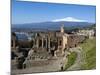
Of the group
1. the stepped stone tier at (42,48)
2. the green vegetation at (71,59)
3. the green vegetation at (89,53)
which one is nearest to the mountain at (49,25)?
the stepped stone tier at (42,48)

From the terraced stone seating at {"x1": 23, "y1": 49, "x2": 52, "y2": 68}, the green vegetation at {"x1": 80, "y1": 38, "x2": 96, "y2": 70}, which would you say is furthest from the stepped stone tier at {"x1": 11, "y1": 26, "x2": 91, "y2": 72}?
the green vegetation at {"x1": 80, "y1": 38, "x2": 96, "y2": 70}

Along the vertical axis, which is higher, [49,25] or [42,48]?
[49,25]

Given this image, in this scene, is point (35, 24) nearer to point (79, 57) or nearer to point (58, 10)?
point (58, 10)

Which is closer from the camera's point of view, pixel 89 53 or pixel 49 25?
pixel 49 25

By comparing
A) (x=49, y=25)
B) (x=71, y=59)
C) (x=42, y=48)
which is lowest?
(x=71, y=59)

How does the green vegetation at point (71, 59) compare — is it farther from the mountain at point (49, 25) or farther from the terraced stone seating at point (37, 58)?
the mountain at point (49, 25)

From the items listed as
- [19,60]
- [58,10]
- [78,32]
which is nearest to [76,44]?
[78,32]

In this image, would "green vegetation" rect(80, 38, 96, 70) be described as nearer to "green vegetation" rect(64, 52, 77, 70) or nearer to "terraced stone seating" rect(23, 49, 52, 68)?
"green vegetation" rect(64, 52, 77, 70)

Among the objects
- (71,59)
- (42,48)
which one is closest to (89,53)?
(71,59)

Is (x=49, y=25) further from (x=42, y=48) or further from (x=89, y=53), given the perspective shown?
(x=89, y=53)
